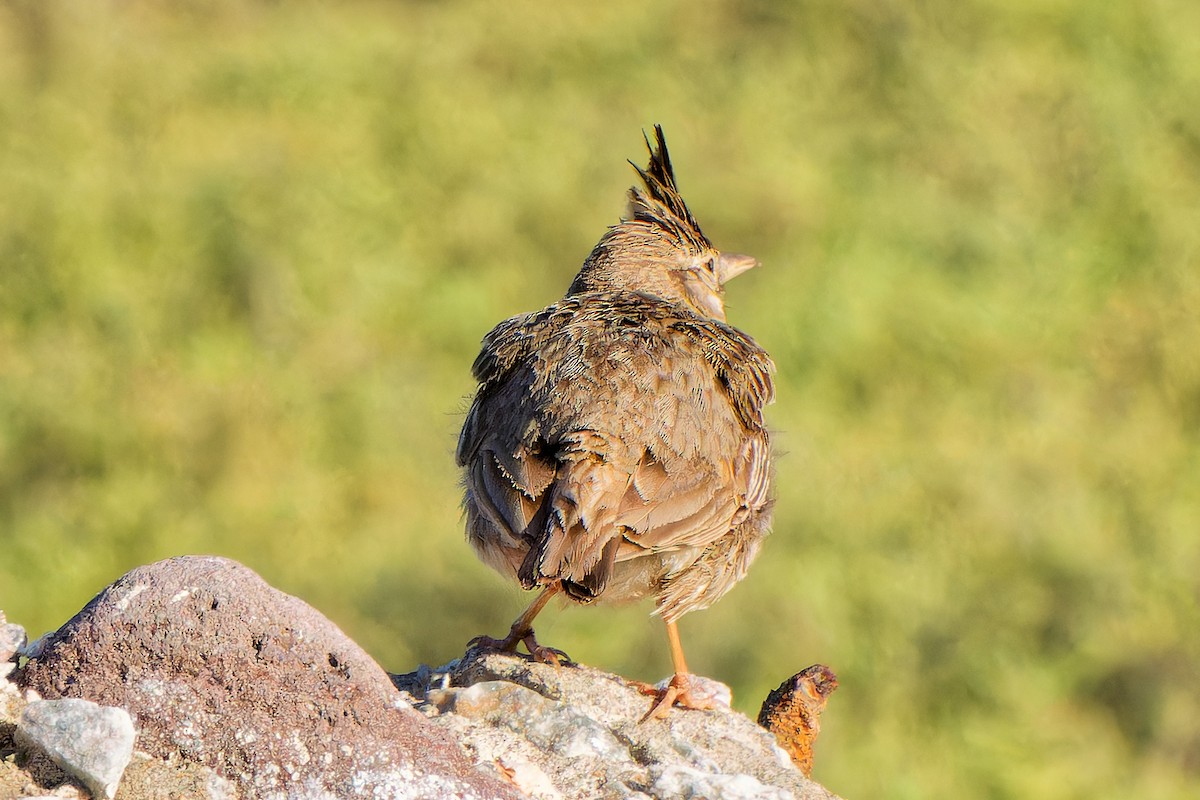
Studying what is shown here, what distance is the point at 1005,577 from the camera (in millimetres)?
9109

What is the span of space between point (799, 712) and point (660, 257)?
99.5 inches

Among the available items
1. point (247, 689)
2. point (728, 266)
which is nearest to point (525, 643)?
point (247, 689)

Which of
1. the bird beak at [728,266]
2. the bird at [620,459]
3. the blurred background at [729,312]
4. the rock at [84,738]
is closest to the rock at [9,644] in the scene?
the rock at [84,738]

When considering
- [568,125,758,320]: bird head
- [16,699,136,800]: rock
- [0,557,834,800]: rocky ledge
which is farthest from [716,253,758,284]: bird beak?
[16,699,136,800]: rock

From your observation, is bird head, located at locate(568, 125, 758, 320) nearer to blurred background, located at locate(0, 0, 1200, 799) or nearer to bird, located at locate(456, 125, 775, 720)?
bird, located at locate(456, 125, 775, 720)

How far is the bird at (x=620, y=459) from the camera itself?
437cm

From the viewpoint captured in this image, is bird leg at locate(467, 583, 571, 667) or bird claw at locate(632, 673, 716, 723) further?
bird leg at locate(467, 583, 571, 667)

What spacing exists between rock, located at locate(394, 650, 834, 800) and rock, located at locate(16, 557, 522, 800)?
34 cm

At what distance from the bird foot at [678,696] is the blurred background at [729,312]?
2.64 m

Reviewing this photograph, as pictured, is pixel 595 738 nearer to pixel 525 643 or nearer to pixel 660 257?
pixel 525 643

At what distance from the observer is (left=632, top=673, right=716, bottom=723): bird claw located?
164 inches

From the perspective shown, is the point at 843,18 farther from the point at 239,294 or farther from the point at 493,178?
the point at 239,294

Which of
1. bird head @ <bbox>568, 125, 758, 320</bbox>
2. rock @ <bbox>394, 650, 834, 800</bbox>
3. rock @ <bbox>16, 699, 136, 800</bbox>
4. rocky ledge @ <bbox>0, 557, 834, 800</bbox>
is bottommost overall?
rock @ <bbox>16, 699, 136, 800</bbox>

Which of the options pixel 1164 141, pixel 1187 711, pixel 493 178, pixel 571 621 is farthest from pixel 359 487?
pixel 1164 141
